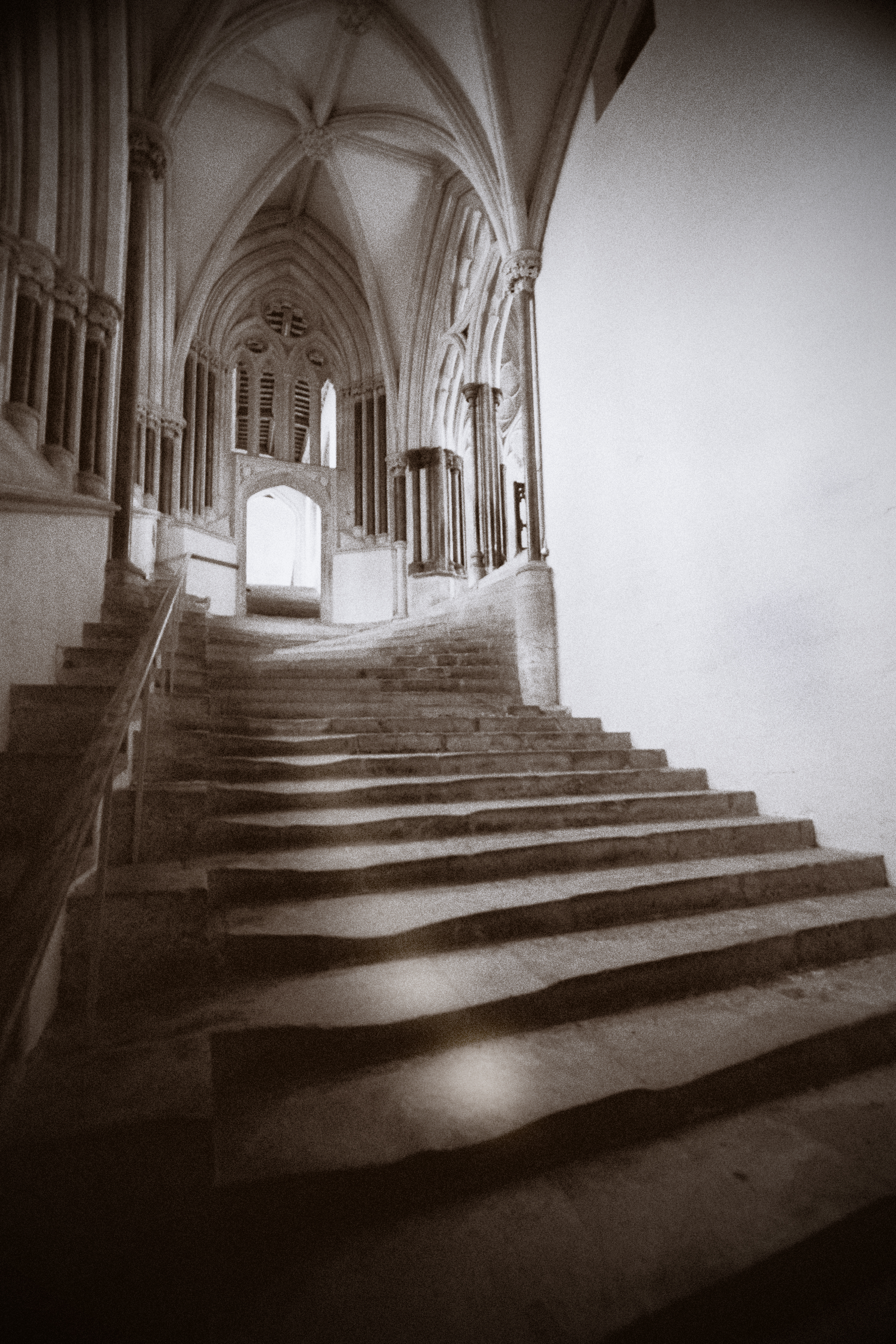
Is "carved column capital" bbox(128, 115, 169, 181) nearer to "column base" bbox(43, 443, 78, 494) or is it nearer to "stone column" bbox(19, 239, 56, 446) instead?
"stone column" bbox(19, 239, 56, 446)

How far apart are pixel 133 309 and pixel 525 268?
429 cm

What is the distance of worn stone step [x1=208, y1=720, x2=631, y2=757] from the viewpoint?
370 centimetres

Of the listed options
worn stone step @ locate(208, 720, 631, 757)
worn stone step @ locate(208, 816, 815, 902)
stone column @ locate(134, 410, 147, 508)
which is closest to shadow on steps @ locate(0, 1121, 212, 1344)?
worn stone step @ locate(208, 816, 815, 902)

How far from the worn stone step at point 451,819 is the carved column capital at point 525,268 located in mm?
6232

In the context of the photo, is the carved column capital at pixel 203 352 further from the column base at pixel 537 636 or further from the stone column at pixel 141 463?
the column base at pixel 537 636

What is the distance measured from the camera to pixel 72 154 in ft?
17.3

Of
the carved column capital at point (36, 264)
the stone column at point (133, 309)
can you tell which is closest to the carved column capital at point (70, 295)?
the carved column capital at point (36, 264)

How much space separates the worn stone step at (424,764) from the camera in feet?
11.1

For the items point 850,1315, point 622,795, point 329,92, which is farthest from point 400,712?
point 329,92

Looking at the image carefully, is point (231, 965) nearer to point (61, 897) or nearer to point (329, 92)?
point (61, 897)

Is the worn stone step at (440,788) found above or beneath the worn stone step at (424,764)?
beneath

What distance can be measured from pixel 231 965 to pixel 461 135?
9842 millimetres

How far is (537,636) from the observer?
6.45 meters

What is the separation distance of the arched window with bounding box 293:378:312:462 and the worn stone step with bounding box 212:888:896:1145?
1333 centimetres
